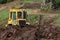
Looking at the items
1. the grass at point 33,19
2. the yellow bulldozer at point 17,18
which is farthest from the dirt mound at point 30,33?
the grass at point 33,19

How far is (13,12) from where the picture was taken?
94.0 feet

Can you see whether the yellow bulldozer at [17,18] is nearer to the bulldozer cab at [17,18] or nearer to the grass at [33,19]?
the bulldozer cab at [17,18]

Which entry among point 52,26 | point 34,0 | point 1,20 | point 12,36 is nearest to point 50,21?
point 52,26

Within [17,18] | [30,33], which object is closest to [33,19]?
[17,18]

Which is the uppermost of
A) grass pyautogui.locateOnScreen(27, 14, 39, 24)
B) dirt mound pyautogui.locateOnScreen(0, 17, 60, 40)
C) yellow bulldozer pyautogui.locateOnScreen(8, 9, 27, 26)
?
yellow bulldozer pyautogui.locateOnScreen(8, 9, 27, 26)

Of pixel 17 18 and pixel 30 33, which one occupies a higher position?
pixel 17 18

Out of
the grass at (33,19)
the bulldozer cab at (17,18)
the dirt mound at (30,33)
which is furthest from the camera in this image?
the grass at (33,19)

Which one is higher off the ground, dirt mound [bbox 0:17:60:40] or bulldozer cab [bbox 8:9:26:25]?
bulldozer cab [bbox 8:9:26:25]

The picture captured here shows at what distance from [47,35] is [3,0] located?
2953cm

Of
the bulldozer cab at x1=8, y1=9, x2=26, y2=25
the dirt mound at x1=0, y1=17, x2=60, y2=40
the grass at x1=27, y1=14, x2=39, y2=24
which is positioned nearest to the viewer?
the dirt mound at x1=0, y1=17, x2=60, y2=40

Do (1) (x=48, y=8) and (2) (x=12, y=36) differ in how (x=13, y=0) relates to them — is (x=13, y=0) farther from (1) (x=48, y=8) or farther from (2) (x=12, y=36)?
(2) (x=12, y=36)

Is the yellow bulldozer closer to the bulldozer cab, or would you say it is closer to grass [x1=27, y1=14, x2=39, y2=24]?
the bulldozer cab

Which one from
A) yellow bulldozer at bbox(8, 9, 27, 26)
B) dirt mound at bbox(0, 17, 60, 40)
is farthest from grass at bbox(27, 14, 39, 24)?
yellow bulldozer at bbox(8, 9, 27, 26)

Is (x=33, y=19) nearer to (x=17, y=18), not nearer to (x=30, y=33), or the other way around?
(x=17, y=18)
